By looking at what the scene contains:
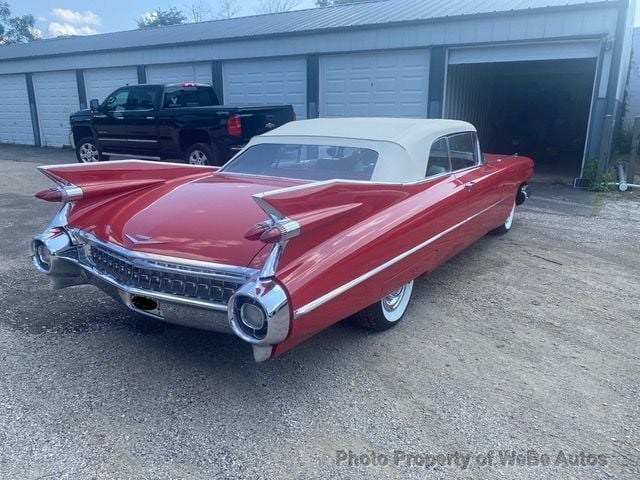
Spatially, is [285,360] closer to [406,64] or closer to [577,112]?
[406,64]

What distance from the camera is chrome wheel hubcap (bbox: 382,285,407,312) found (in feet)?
12.3

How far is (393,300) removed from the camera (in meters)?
3.87

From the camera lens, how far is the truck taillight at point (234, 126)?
31.3 feet

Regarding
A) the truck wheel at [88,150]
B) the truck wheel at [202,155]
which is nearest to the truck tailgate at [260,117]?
the truck wheel at [202,155]

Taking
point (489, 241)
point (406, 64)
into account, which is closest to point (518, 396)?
point (489, 241)

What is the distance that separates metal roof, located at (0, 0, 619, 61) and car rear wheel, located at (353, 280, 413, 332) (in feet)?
26.3

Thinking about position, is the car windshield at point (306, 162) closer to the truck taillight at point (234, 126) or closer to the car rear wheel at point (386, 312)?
the car rear wheel at point (386, 312)

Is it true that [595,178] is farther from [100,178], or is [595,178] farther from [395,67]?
[100,178]

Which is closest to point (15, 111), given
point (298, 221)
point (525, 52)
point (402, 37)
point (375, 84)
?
point (375, 84)

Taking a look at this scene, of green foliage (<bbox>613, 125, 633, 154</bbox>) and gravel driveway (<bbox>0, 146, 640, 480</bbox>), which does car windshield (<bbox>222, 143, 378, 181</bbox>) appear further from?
green foliage (<bbox>613, 125, 633, 154</bbox>)

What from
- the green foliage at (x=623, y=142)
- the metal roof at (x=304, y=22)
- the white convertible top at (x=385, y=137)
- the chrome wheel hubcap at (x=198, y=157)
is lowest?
the green foliage at (x=623, y=142)

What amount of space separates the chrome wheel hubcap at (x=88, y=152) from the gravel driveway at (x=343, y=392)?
8563 millimetres

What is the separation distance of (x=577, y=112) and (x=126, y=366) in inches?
711

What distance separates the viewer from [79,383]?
10.3 feet
